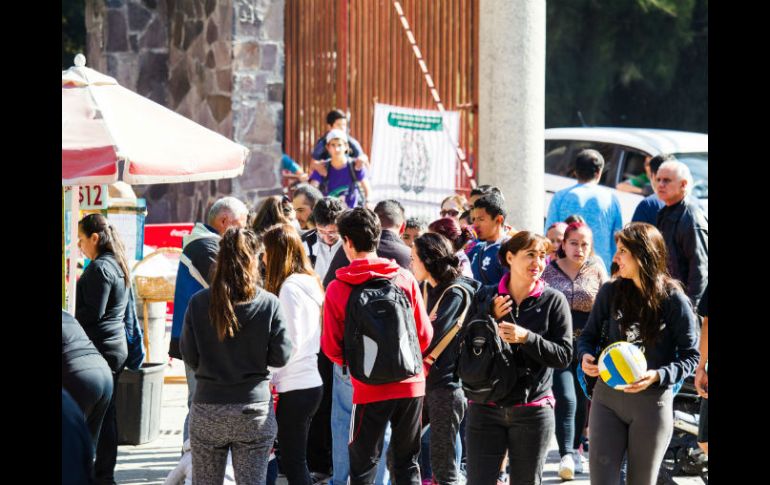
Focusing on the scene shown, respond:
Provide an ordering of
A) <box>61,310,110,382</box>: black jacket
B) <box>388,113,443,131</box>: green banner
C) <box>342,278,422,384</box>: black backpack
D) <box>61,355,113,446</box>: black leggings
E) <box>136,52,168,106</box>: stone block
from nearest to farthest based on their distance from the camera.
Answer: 1. <box>61,310,110,382</box>: black jacket
2. <box>61,355,113,446</box>: black leggings
3. <box>342,278,422,384</box>: black backpack
4. <box>388,113,443,131</box>: green banner
5. <box>136,52,168,106</box>: stone block

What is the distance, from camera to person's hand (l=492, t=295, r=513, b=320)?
5676 millimetres

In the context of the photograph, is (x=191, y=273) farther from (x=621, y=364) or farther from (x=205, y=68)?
(x=205, y=68)

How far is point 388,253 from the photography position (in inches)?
283

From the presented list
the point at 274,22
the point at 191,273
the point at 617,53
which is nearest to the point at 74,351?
the point at 191,273

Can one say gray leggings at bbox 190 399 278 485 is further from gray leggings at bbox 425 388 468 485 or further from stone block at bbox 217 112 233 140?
stone block at bbox 217 112 233 140

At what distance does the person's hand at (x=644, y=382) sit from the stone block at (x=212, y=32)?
28.2 feet

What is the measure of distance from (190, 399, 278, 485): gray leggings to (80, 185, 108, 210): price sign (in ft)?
14.1

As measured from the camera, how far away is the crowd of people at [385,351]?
554 centimetres

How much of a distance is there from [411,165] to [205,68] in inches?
111

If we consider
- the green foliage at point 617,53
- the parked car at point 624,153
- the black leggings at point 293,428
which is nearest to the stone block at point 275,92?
the parked car at point 624,153

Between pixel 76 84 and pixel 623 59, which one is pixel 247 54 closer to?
pixel 76 84


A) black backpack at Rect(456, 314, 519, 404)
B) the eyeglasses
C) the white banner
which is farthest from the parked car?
black backpack at Rect(456, 314, 519, 404)

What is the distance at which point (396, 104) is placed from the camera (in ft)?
40.6

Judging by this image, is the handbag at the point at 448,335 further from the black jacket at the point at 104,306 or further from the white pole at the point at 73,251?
the white pole at the point at 73,251
